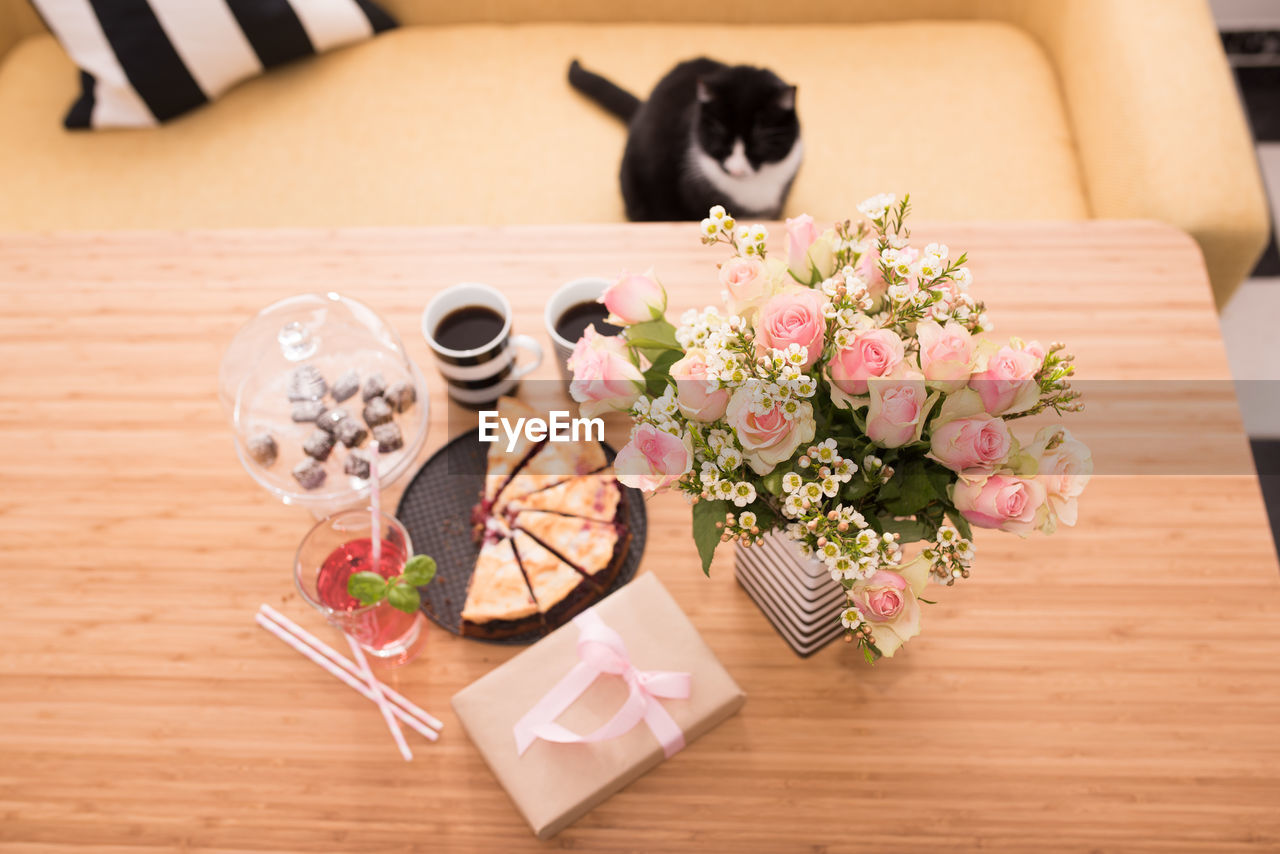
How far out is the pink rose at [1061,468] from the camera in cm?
65

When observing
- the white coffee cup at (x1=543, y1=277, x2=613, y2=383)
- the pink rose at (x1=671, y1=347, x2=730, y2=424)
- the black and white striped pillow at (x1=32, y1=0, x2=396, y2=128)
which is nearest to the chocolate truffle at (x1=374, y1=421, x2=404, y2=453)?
the white coffee cup at (x1=543, y1=277, x2=613, y2=383)

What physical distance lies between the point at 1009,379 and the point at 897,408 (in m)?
0.08

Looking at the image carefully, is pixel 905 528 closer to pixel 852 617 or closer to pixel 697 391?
pixel 852 617

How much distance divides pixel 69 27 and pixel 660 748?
1786mm

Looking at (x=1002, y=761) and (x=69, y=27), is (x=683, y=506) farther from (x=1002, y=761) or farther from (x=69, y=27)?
(x=69, y=27)

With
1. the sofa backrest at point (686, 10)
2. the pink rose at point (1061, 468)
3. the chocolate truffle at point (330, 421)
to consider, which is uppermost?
the pink rose at point (1061, 468)

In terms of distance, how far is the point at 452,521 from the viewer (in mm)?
1146

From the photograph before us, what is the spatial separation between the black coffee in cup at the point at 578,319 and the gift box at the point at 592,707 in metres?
0.35

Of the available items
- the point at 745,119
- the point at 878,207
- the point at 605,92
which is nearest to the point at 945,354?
the point at 878,207

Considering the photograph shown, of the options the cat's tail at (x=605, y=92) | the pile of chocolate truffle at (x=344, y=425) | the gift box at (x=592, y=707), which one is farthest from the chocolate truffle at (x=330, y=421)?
the cat's tail at (x=605, y=92)

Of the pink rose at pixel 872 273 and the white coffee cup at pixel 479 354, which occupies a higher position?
the pink rose at pixel 872 273

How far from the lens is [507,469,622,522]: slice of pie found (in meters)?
1.12

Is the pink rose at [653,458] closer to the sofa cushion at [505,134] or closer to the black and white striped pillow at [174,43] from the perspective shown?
the sofa cushion at [505,134]

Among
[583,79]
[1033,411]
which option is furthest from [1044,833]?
[583,79]
